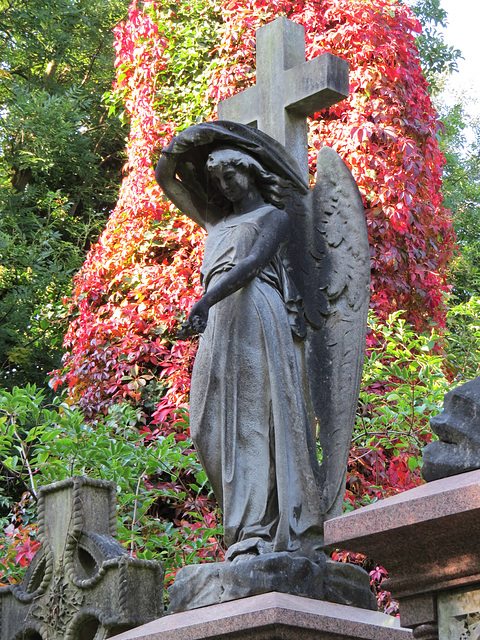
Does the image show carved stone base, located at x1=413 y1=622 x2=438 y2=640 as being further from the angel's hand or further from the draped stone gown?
the angel's hand

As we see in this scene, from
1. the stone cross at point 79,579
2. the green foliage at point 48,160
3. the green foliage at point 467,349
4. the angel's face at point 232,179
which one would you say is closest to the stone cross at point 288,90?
the angel's face at point 232,179

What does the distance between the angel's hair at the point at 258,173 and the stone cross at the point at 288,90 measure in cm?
23

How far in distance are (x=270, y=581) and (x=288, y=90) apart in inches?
95.4

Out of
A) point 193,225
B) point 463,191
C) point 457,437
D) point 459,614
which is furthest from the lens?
point 463,191

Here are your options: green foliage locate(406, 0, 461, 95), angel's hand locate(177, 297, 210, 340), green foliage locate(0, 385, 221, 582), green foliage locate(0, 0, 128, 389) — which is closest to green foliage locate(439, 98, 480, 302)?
green foliage locate(406, 0, 461, 95)

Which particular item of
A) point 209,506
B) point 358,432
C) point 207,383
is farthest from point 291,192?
point 209,506

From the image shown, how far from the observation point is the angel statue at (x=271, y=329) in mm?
4027

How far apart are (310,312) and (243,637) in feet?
5.04

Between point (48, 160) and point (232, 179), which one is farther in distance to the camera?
point (48, 160)

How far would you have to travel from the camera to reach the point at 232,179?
176 inches

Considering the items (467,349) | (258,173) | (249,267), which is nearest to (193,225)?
(467,349)

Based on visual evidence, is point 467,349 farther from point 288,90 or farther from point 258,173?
point 258,173

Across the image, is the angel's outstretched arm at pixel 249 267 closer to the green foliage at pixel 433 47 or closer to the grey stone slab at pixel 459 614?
the grey stone slab at pixel 459 614

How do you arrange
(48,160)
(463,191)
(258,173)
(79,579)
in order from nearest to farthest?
(79,579) < (258,173) < (48,160) < (463,191)
